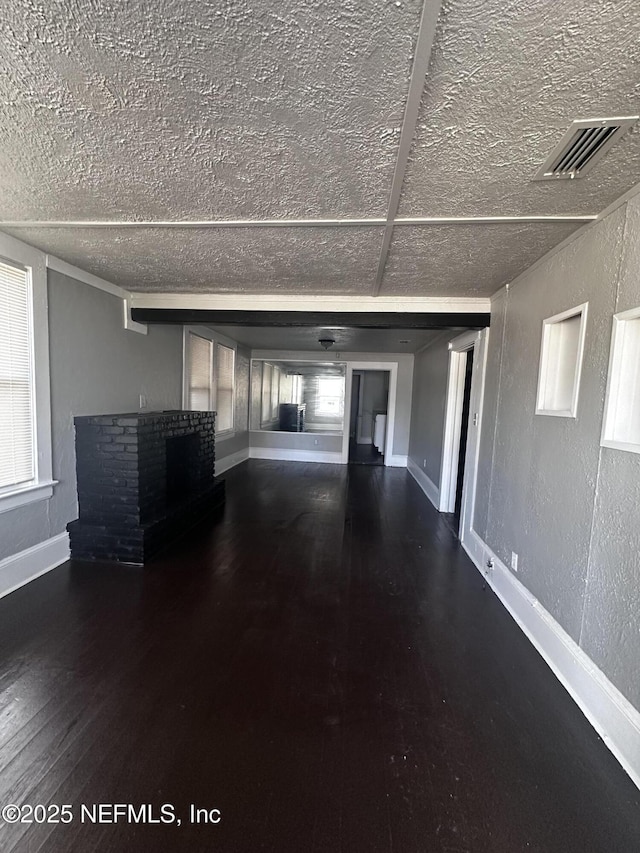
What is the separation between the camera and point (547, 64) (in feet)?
3.13

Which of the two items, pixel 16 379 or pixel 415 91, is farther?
pixel 16 379

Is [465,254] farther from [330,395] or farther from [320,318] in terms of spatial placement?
[330,395]

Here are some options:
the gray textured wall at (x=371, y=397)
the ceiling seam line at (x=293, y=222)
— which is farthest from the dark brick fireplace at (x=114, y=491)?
the gray textured wall at (x=371, y=397)

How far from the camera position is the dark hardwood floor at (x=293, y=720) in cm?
121

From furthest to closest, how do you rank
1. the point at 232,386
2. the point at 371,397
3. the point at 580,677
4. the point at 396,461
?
the point at 371,397 → the point at 396,461 → the point at 232,386 → the point at 580,677

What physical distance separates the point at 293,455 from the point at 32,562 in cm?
532

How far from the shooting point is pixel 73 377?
2.88 metres

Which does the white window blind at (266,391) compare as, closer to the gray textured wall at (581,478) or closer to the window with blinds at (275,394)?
the window with blinds at (275,394)

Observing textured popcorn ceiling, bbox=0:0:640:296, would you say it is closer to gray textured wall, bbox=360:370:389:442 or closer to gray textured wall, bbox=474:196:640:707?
gray textured wall, bbox=474:196:640:707

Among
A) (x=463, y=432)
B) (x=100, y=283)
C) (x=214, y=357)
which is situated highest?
(x=100, y=283)

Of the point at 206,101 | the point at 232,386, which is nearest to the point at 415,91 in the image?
the point at 206,101

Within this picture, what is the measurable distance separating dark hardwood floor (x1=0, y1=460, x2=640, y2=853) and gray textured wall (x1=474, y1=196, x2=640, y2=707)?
1.41ft

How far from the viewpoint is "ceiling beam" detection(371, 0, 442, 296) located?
0.84 metres

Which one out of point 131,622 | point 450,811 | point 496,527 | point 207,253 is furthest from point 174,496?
point 450,811
